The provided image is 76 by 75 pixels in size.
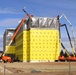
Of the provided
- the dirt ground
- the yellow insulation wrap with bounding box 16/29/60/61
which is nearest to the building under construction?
the yellow insulation wrap with bounding box 16/29/60/61

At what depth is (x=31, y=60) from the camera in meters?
107

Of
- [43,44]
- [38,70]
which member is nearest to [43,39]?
[43,44]

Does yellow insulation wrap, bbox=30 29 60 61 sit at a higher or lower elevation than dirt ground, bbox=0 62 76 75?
higher

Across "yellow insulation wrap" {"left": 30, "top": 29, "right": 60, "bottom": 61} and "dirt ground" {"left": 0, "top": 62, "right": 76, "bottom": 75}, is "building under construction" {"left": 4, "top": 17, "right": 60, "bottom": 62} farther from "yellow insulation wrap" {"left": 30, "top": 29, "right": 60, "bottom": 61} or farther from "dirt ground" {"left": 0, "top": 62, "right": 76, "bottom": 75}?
"dirt ground" {"left": 0, "top": 62, "right": 76, "bottom": 75}

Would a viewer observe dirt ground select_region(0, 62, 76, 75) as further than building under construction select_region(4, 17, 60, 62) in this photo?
No

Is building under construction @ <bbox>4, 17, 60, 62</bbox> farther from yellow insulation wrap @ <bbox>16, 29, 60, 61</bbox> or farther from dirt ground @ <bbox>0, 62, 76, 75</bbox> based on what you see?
dirt ground @ <bbox>0, 62, 76, 75</bbox>

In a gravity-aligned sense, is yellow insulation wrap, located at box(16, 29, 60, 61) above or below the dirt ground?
above

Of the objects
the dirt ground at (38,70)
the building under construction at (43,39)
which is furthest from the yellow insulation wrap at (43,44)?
the dirt ground at (38,70)

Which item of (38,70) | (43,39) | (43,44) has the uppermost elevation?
(43,39)

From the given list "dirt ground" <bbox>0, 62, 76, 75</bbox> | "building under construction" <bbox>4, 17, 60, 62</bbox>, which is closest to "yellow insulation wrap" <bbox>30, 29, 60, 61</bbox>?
"building under construction" <bbox>4, 17, 60, 62</bbox>

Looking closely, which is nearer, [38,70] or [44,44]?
[38,70]

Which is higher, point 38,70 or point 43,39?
point 43,39

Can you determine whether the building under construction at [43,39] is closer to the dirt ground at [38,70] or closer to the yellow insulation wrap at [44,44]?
the yellow insulation wrap at [44,44]

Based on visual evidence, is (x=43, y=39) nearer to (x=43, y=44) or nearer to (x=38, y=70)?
(x=43, y=44)
